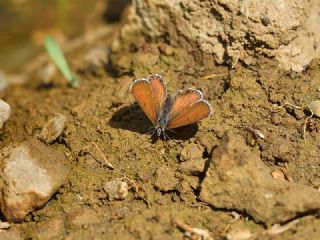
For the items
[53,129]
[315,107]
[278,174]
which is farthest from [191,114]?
[53,129]

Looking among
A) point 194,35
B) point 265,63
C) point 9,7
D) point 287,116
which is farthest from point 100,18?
point 287,116

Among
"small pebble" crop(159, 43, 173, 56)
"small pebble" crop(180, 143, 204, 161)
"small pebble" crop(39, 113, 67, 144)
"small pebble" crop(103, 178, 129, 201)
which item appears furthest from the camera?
"small pebble" crop(159, 43, 173, 56)

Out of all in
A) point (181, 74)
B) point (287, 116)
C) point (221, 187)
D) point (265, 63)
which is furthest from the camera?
point (181, 74)

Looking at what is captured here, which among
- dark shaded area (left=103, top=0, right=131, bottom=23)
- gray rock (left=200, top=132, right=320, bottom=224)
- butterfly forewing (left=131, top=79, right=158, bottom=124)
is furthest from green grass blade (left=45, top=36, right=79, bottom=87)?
gray rock (left=200, top=132, right=320, bottom=224)

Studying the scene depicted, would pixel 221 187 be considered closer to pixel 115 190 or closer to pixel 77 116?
pixel 115 190

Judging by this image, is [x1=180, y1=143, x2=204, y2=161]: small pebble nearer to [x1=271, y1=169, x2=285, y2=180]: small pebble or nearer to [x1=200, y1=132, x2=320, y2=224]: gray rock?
[x1=200, y1=132, x2=320, y2=224]: gray rock

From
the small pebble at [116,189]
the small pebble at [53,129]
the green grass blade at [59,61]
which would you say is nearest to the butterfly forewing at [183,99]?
the small pebble at [116,189]
